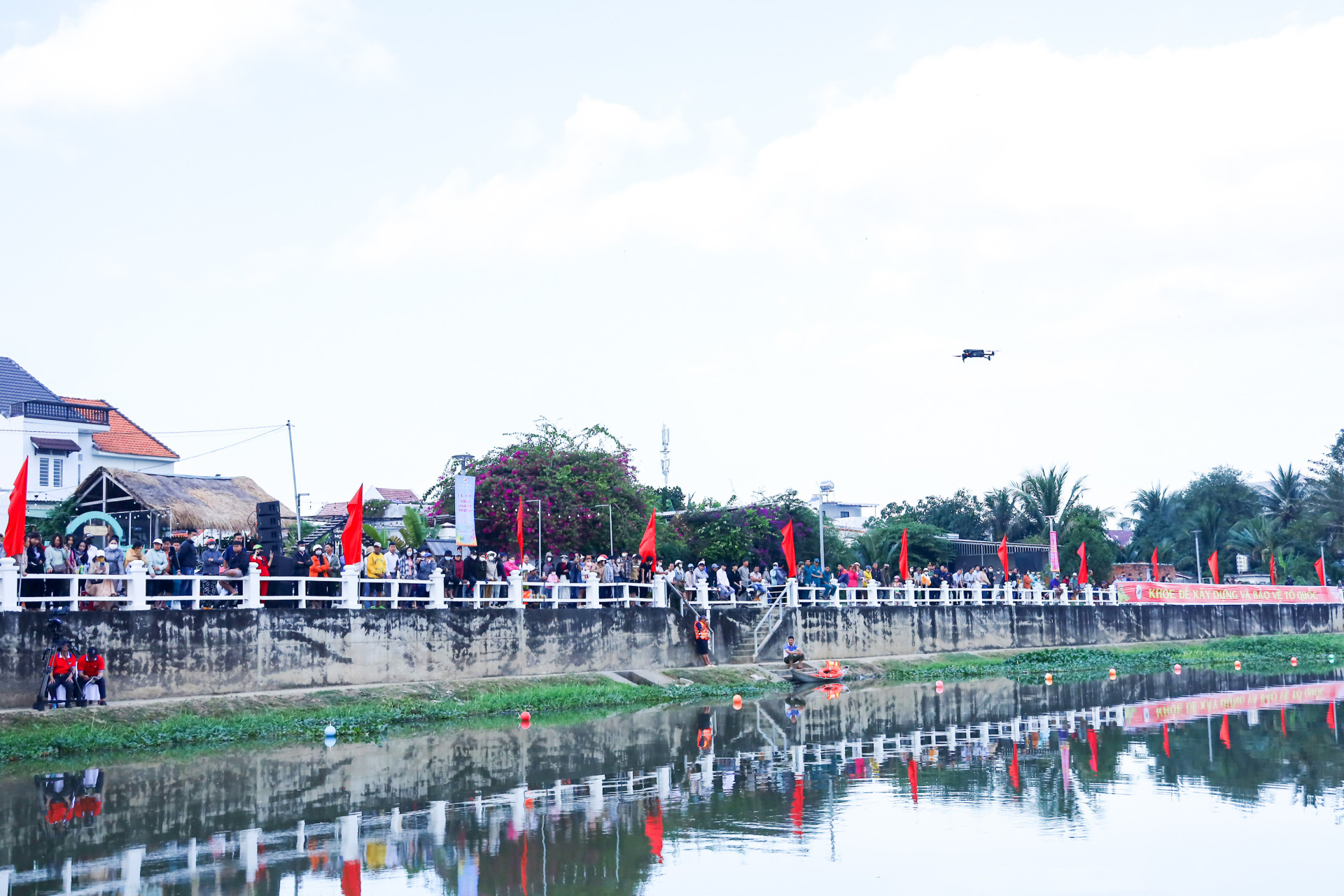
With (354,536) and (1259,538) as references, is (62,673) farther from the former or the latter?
(1259,538)

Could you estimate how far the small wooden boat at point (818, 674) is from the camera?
105 ft

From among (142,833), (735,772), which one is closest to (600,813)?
(735,772)

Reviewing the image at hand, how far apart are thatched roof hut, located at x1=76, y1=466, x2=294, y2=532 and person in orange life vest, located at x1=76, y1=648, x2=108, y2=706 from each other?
38.2ft

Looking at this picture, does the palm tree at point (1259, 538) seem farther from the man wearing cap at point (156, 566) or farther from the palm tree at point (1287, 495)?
the man wearing cap at point (156, 566)

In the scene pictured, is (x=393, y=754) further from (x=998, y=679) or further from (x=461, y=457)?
(x=461, y=457)

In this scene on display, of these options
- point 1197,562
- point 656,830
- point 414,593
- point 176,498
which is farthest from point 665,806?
point 1197,562

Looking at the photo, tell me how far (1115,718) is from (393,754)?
13.0 metres

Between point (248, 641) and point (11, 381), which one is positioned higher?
point (11, 381)

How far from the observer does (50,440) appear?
50.2 meters

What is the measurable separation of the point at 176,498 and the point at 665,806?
74.0 ft

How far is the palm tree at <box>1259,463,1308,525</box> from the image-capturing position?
77438 millimetres

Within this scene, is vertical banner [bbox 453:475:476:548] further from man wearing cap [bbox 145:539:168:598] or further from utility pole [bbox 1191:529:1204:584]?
utility pole [bbox 1191:529:1204:584]

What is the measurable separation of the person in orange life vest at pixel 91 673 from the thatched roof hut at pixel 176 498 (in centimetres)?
1166

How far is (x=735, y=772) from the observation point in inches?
667
